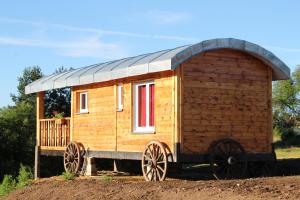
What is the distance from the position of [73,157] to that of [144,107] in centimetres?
487

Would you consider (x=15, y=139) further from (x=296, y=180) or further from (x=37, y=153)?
(x=296, y=180)

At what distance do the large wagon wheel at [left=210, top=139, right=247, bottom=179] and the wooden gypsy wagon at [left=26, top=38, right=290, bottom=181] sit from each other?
1.2 inches

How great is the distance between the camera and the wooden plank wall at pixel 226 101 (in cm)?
1639

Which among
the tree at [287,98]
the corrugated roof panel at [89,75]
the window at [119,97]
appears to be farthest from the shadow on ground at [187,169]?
the tree at [287,98]

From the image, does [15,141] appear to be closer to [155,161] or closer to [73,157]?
[73,157]

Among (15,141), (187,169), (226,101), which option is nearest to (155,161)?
(226,101)

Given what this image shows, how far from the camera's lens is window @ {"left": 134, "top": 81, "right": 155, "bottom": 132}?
17.6 metres

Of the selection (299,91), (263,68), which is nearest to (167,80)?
(263,68)

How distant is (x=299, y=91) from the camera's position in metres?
59.7

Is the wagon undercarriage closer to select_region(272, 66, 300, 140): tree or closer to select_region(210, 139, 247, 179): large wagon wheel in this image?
select_region(210, 139, 247, 179): large wagon wheel

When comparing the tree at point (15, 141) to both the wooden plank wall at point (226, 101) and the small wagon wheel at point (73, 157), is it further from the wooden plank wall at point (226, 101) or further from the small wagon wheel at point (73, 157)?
the wooden plank wall at point (226, 101)

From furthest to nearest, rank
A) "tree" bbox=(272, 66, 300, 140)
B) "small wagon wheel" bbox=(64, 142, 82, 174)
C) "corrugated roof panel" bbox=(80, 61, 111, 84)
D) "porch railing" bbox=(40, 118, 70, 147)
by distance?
"tree" bbox=(272, 66, 300, 140) → "porch railing" bbox=(40, 118, 70, 147) → "small wagon wheel" bbox=(64, 142, 82, 174) → "corrugated roof panel" bbox=(80, 61, 111, 84)

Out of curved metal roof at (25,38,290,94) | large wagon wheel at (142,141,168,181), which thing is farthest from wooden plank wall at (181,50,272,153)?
large wagon wheel at (142,141,168,181)

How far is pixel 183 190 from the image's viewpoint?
1284 cm
